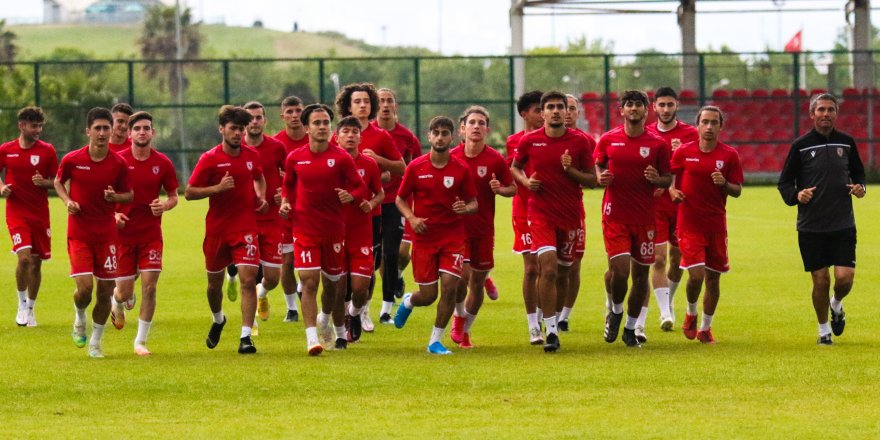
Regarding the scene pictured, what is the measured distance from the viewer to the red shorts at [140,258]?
13.3m

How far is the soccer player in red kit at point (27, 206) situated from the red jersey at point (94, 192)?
9.28 feet

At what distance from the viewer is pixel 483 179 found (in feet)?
45.2

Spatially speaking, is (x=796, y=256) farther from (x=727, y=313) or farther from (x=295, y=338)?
(x=295, y=338)

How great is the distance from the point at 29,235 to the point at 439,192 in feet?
16.3

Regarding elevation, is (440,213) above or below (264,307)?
above

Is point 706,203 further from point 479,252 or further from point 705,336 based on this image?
point 479,252

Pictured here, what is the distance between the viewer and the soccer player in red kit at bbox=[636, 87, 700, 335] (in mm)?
14680

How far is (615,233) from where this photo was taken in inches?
531

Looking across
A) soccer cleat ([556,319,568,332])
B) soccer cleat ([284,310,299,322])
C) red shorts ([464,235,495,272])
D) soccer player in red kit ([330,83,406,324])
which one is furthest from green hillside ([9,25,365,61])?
red shorts ([464,235,495,272])

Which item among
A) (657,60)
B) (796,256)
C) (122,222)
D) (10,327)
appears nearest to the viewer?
(122,222)

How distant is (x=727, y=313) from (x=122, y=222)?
6376mm

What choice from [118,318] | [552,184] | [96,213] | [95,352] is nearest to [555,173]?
[552,184]

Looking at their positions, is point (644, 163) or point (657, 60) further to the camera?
point (657, 60)

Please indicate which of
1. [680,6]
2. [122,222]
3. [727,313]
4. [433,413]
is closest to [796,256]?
[727,313]
